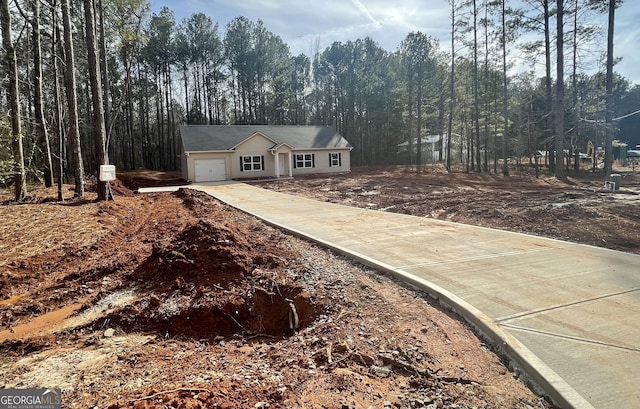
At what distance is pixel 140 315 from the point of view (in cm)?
466

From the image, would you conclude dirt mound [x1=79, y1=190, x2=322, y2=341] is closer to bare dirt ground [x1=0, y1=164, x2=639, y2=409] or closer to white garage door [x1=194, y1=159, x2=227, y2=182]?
bare dirt ground [x1=0, y1=164, x2=639, y2=409]

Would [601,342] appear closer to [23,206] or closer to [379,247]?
[379,247]

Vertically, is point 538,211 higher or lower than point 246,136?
lower

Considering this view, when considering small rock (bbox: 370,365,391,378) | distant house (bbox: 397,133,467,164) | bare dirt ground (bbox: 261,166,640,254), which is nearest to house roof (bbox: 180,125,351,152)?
bare dirt ground (bbox: 261,166,640,254)

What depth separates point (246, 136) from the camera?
29.5 m

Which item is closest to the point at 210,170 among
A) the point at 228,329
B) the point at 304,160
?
the point at 304,160

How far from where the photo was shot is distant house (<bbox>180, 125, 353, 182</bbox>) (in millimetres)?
26750

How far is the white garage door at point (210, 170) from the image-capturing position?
87.0 feet

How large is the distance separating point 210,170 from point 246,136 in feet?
14.4

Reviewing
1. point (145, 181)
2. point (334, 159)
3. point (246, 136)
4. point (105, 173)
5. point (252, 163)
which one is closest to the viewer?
point (105, 173)

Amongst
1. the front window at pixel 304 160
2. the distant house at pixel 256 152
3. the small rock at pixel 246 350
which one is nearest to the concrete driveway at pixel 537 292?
the small rock at pixel 246 350

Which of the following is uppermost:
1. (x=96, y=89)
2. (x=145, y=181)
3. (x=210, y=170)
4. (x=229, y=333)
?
(x=96, y=89)

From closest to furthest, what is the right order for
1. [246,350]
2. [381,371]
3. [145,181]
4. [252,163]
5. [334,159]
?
[381,371]
[246,350]
[145,181]
[252,163]
[334,159]

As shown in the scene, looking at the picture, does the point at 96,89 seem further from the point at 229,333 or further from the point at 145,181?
the point at 145,181
